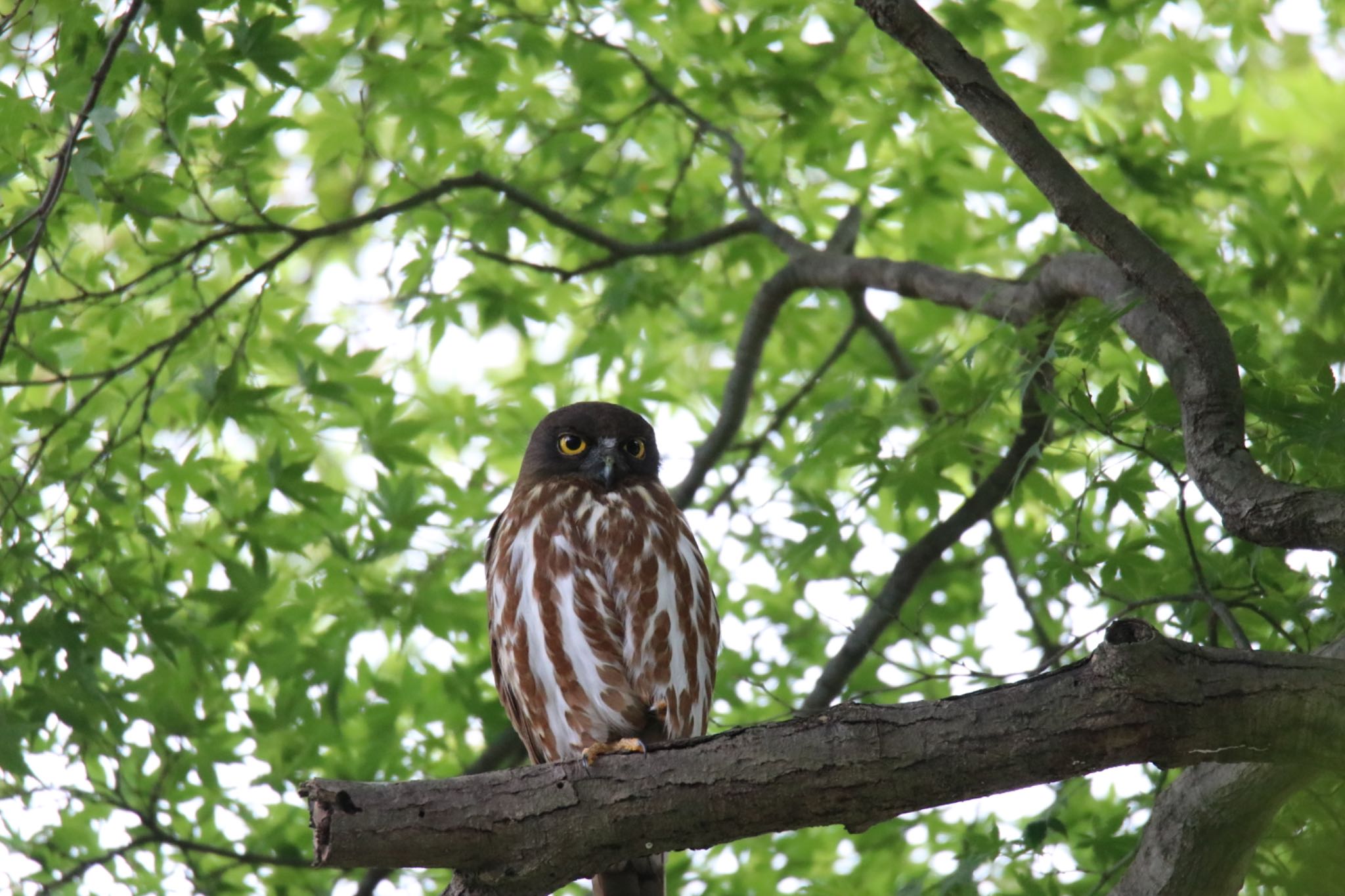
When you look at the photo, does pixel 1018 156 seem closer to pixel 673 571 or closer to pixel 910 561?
pixel 673 571

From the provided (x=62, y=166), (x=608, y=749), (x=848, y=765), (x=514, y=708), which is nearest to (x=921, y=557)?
(x=514, y=708)

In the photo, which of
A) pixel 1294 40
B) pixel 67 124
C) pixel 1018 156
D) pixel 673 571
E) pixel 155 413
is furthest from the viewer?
pixel 1294 40

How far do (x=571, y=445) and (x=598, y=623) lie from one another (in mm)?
988

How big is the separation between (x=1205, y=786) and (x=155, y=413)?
207 inches

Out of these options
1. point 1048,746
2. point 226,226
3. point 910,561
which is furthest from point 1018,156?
point 226,226

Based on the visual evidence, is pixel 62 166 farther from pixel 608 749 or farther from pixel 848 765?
pixel 848 765

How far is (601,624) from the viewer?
484 cm

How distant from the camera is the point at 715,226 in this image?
7555 mm

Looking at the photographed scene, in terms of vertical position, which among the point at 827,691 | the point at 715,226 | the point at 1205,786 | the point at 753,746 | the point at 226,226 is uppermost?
the point at 715,226

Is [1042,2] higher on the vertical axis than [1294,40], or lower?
lower

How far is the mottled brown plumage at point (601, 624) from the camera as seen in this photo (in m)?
4.82

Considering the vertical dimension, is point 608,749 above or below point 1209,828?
above

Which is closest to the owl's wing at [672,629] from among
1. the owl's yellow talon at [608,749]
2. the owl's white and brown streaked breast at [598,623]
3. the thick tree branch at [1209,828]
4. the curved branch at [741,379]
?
the owl's white and brown streaked breast at [598,623]

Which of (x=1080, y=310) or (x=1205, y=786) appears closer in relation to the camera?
(x=1205, y=786)
